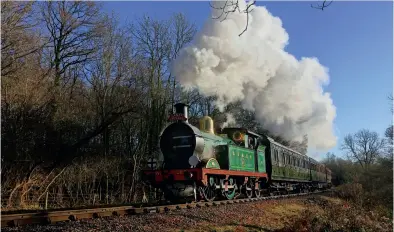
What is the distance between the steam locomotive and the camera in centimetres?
1343

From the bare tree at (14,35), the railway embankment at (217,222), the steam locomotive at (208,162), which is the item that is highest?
the bare tree at (14,35)

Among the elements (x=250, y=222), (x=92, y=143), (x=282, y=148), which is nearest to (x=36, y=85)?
(x=92, y=143)

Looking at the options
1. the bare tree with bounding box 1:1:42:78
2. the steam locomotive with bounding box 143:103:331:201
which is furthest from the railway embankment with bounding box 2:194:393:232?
the bare tree with bounding box 1:1:42:78

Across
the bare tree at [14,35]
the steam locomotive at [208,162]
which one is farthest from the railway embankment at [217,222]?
the bare tree at [14,35]

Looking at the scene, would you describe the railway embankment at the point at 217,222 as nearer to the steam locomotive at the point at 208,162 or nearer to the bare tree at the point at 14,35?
the steam locomotive at the point at 208,162

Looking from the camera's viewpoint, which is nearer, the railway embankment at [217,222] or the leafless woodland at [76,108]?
the railway embankment at [217,222]

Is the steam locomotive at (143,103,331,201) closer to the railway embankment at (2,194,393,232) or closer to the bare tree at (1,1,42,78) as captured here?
the railway embankment at (2,194,393,232)

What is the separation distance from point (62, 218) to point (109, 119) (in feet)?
40.3

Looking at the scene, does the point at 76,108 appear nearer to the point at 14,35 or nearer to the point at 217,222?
the point at 14,35

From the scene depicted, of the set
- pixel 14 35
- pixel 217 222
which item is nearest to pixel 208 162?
pixel 217 222

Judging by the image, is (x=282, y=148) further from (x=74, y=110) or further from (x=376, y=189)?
(x=74, y=110)

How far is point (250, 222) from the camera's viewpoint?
31.4 ft

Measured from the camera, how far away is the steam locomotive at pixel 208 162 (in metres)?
13.4

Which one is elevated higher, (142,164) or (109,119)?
(109,119)
